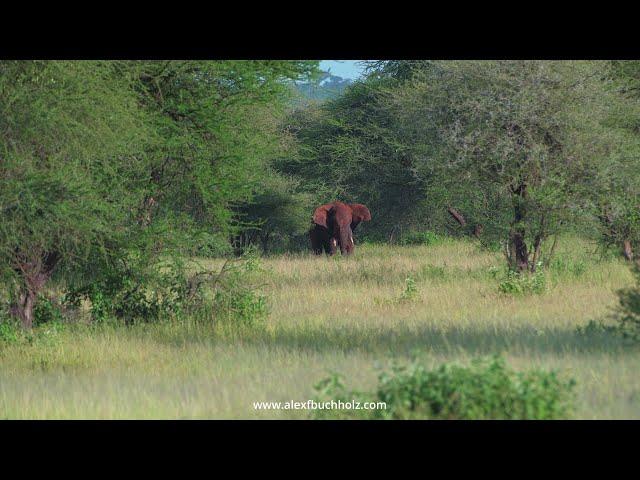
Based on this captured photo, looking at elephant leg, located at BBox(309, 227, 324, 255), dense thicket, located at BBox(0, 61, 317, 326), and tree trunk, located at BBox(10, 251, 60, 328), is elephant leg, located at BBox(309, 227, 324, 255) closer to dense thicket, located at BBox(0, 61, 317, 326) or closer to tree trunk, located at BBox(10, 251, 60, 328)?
dense thicket, located at BBox(0, 61, 317, 326)

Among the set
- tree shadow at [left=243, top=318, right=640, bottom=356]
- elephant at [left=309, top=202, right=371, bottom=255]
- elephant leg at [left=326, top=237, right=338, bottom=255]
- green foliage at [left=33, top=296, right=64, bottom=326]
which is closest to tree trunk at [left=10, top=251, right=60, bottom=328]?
green foliage at [left=33, top=296, right=64, bottom=326]

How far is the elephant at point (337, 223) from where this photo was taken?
3262 cm

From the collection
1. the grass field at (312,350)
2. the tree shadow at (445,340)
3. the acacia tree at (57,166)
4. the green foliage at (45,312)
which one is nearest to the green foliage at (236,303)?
the grass field at (312,350)

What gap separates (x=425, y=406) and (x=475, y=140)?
462 inches

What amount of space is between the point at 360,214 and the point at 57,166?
2160 centimetres

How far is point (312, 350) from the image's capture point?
1164cm

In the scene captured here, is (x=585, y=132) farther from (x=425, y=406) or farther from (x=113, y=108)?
(x=425, y=406)

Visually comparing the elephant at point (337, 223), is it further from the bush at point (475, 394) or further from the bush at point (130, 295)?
the bush at point (475, 394)

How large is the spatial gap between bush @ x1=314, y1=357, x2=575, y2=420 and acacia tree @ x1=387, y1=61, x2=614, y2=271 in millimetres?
11005

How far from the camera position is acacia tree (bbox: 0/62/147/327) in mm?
12375

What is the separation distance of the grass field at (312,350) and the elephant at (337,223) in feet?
42.7

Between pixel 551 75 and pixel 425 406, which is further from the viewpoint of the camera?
pixel 551 75

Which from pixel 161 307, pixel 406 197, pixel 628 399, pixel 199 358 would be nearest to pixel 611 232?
pixel 161 307

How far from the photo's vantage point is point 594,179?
18.5 m
